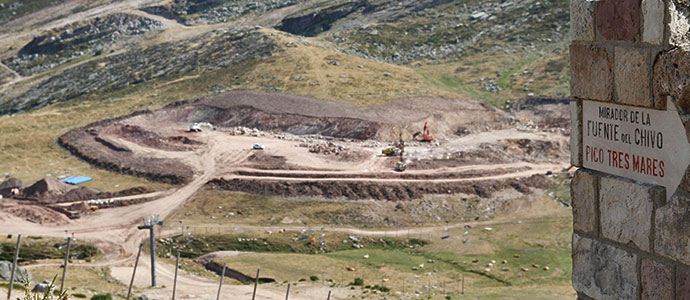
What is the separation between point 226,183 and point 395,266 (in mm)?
20383

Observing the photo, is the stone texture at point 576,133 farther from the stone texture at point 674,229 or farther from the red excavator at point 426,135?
the red excavator at point 426,135

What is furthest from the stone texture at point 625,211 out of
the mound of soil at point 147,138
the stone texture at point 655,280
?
the mound of soil at point 147,138

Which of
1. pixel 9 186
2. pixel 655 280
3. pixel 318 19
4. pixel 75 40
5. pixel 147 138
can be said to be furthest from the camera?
pixel 75 40

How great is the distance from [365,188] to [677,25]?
60.3m

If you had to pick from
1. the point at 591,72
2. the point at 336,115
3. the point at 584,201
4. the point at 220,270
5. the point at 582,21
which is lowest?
the point at 220,270

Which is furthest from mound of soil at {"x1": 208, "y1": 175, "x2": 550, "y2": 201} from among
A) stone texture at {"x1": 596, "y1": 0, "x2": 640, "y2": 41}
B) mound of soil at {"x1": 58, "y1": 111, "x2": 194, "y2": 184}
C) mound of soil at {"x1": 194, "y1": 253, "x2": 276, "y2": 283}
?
stone texture at {"x1": 596, "y1": 0, "x2": 640, "y2": 41}

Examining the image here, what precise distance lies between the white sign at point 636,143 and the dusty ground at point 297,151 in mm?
44869

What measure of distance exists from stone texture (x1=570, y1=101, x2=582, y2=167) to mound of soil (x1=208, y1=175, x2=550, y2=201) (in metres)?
58.4

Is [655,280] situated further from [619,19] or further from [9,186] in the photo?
[9,186]

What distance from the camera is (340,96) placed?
3477 inches

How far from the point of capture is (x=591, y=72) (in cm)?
601

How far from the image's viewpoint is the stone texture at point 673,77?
5086 mm

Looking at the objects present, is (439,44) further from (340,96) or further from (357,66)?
(340,96)

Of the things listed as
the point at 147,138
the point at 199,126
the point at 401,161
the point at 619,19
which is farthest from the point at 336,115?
the point at 619,19
